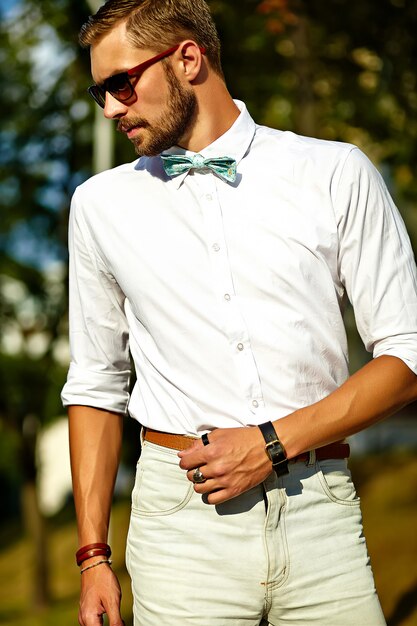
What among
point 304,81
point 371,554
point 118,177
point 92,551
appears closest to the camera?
point 92,551

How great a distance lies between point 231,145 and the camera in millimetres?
2969

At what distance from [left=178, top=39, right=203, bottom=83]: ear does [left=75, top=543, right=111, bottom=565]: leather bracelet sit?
1.35 m

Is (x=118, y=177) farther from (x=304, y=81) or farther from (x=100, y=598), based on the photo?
(x=304, y=81)

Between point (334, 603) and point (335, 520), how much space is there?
0.22 metres

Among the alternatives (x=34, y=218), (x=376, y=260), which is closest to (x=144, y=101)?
(x=376, y=260)

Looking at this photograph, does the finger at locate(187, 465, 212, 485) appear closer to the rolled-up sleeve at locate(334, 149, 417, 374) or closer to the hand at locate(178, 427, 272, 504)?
the hand at locate(178, 427, 272, 504)

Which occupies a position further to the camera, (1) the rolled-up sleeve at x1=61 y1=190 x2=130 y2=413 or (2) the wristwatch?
(1) the rolled-up sleeve at x1=61 y1=190 x2=130 y2=413

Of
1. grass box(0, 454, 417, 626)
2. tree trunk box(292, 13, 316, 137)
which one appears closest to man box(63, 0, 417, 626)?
grass box(0, 454, 417, 626)

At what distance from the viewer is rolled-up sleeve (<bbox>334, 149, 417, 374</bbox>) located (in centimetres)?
273

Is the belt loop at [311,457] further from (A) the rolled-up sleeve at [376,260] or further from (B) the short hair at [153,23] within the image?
(B) the short hair at [153,23]

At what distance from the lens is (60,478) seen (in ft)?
91.5

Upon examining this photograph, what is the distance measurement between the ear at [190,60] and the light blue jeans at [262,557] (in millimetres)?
1086

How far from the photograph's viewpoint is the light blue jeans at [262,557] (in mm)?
2707

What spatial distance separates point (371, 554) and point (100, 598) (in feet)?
31.0
